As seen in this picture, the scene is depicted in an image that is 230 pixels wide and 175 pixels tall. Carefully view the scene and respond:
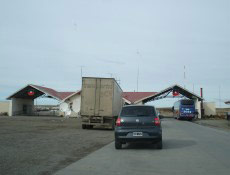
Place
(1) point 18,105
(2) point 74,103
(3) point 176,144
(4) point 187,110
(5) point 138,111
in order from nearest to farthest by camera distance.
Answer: (5) point 138,111 < (3) point 176,144 < (4) point 187,110 < (2) point 74,103 < (1) point 18,105

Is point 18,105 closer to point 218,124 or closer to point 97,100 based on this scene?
point 218,124

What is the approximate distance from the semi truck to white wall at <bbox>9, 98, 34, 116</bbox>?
3223 cm

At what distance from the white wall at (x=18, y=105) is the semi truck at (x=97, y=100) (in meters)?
32.2

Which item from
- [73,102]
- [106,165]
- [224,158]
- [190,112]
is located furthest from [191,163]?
[73,102]

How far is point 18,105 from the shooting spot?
56000 mm

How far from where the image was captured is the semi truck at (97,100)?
2334 cm

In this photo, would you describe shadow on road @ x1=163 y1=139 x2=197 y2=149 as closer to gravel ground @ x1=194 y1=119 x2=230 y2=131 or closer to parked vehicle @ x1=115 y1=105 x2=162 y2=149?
parked vehicle @ x1=115 y1=105 x2=162 y2=149

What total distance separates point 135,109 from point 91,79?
466 inches

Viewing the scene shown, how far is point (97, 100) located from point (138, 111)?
1175cm

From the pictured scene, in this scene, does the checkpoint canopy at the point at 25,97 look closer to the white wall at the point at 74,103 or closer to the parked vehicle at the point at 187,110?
the white wall at the point at 74,103

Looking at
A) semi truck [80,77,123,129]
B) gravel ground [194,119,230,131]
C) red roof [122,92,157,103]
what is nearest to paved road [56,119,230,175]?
semi truck [80,77,123,129]

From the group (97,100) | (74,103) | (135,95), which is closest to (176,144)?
(97,100)

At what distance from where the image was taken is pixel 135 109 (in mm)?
12031

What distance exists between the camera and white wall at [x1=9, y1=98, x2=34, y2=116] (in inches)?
2077
